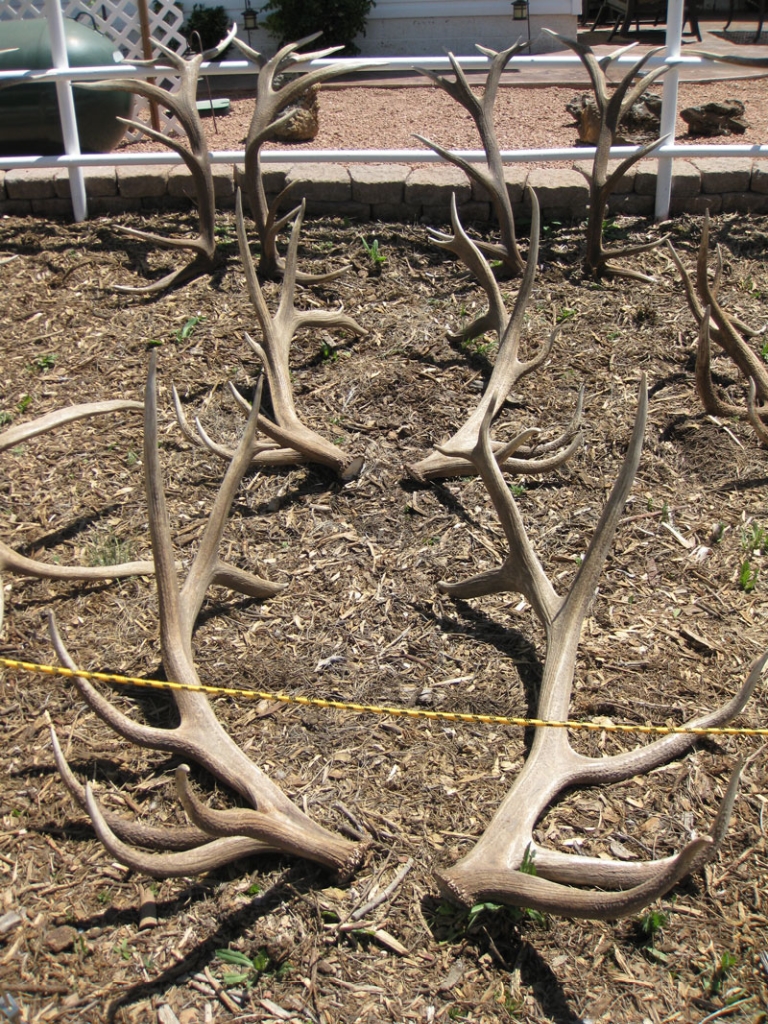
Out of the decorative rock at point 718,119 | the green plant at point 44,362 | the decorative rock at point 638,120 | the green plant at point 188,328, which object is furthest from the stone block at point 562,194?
the decorative rock at point 718,119

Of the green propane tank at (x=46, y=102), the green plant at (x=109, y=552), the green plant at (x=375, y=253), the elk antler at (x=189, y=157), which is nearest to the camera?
the green plant at (x=109, y=552)

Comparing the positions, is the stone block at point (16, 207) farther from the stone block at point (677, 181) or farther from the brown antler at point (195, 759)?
the brown antler at point (195, 759)

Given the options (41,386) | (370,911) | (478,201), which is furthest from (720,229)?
(370,911)

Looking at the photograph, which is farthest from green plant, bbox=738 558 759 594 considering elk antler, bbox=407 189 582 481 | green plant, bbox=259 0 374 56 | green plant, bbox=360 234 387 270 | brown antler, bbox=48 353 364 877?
green plant, bbox=259 0 374 56

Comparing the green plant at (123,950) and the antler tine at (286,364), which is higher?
the antler tine at (286,364)

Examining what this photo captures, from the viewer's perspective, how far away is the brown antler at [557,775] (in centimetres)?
195

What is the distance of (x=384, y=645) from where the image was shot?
293cm

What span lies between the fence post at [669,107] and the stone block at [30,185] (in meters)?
3.37

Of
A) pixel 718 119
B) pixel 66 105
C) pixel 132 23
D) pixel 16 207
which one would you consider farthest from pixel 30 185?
pixel 718 119

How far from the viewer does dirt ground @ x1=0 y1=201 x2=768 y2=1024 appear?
208 centimetres

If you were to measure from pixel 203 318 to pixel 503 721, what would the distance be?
3.04 m

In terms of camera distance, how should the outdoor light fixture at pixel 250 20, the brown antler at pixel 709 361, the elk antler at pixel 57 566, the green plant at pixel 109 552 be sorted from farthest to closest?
the outdoor light fixture at pixel 250 20, the brown antler at pixel 709 361, the green plant at pixel 109 552, the elk antler at pixel 57 566

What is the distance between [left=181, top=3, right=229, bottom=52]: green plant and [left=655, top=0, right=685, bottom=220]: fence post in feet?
23.9

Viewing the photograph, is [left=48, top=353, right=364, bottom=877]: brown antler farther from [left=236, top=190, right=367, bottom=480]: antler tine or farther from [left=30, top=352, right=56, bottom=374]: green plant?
[left=30, top=352, right=56, bottom=374]: green plant
